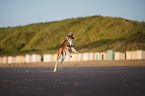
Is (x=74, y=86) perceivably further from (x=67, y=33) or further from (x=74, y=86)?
(x=67, y=33)

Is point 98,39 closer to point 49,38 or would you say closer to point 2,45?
point 49,38

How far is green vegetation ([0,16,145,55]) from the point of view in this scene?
253 ft

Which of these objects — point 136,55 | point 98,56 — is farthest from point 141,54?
point 98,56

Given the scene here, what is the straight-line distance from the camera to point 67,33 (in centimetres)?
9669

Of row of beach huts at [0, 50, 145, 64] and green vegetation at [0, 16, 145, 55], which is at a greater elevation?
green vegetation at [0, 16, 145, 55]

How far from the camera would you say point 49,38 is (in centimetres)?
9781

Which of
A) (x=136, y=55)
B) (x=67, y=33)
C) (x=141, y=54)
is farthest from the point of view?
(x=67, y=33)

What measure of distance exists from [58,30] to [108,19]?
17622mm

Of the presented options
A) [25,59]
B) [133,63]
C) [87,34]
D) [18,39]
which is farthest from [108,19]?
[133,63]

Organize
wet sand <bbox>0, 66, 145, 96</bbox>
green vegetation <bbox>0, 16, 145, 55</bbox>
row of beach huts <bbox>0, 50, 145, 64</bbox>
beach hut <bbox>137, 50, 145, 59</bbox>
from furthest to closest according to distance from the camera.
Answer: green vegetation <bbox>0, 16, 145, 55</bbox>, row of beach huts <bbox>0, 50, 145, 64</bbox>, beach hut <bbox>137, 50, 145, 59</bbox>, wet sand <bbox>0, 66, 145, 96</bbox>

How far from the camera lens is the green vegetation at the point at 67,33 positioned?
7700 cm

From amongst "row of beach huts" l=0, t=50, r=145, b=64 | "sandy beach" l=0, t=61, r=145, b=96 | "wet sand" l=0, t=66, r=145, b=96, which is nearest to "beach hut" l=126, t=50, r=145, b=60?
"row of beach huts" l=0, t=50, r=145, b=64

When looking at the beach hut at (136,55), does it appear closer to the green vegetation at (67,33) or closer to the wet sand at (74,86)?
the wet sand at (74,86)

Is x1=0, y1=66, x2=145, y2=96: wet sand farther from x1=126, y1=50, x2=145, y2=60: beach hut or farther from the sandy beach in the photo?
x1=126, y1=50, x2=145, y2=60: beach hut
